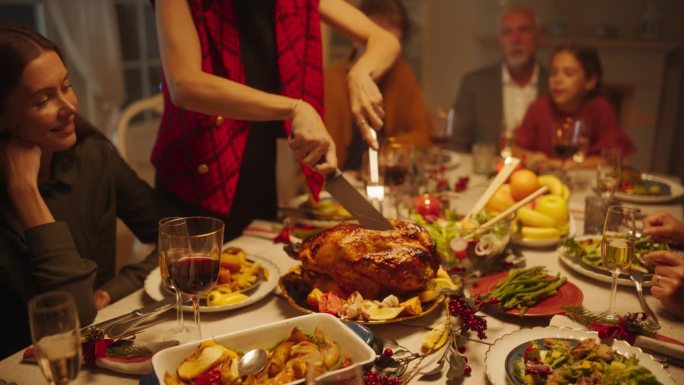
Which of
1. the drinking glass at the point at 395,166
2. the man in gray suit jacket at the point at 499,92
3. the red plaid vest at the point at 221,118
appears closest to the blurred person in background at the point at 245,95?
the red plaid vest at the point at 221,118

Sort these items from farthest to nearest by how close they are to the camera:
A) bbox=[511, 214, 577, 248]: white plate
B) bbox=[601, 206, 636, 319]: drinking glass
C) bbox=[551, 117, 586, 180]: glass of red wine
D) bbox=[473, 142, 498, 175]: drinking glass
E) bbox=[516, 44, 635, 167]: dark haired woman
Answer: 1. bbox=[516, 44, 635, 167]: dark haired woman
2. bbox=[473, 142, 498, 175]: drinking glass
3. bbox=[551, 117, 586, 180]: glass of red wine
4. bbox=[511, 214, 577, 248]: white plate
5. bbox=[601, 206, 636, 319]: drinking glass

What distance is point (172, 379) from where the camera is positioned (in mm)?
880

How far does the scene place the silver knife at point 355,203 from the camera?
1.27 meters

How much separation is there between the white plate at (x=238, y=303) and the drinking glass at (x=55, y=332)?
41 cm

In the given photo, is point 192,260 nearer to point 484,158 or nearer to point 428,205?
point 428,205

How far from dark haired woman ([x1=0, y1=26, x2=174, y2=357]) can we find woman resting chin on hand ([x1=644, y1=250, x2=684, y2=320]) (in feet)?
3.58

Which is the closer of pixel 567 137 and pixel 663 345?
pixel 663 345

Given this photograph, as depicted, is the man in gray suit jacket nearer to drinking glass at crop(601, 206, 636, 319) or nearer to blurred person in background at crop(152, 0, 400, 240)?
blurred person in background at crop(152, 0, 400, 240)

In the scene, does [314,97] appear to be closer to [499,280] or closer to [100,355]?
[499,280]

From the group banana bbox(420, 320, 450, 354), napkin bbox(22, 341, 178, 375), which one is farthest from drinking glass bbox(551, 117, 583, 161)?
napkin bbox(22, 341, 178, 375)

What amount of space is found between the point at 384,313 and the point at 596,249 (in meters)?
0.63

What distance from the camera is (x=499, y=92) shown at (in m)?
3.72

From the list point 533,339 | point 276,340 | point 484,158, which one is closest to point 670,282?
point 533,339

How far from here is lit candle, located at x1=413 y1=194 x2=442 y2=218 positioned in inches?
63.6
